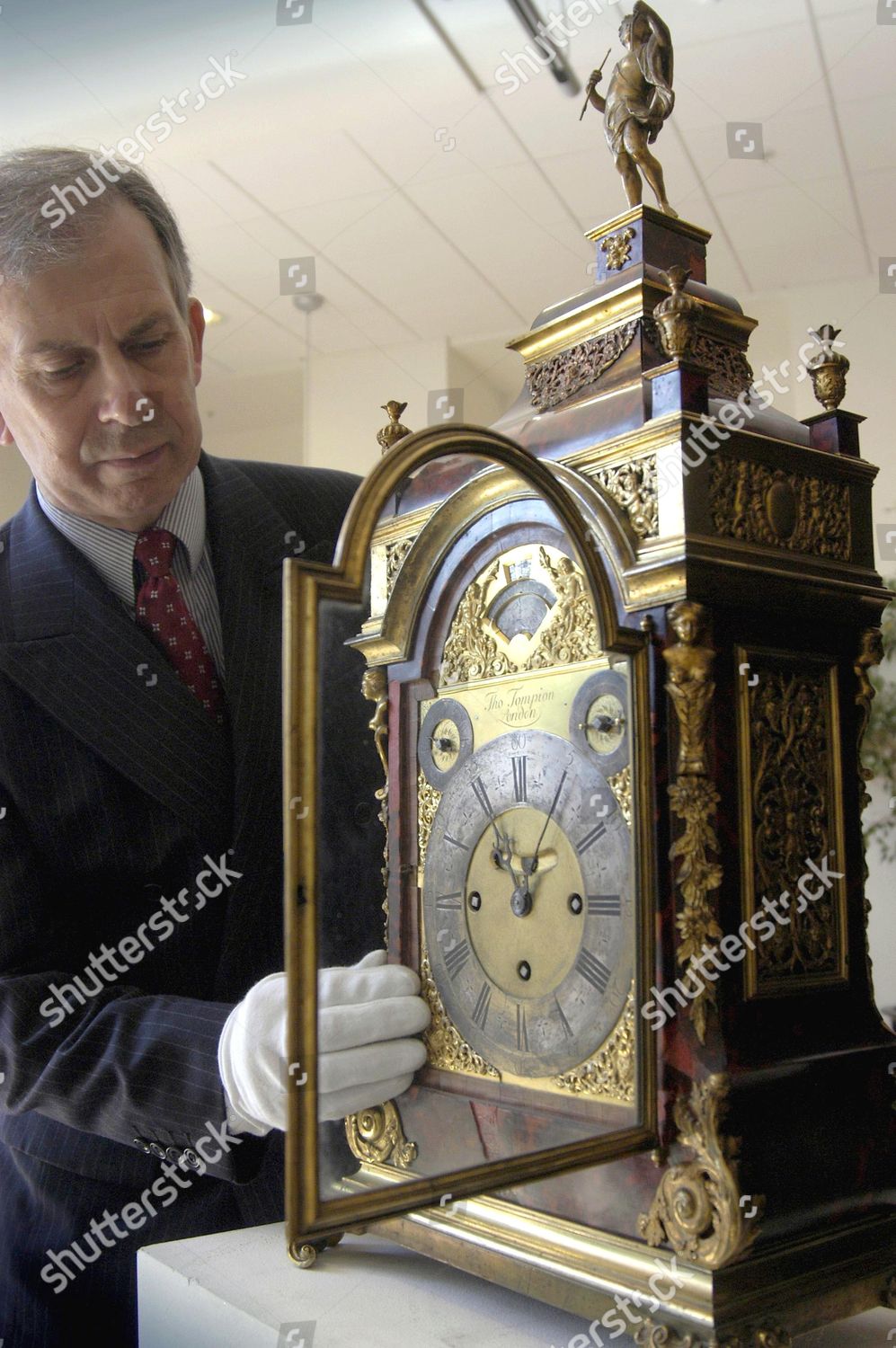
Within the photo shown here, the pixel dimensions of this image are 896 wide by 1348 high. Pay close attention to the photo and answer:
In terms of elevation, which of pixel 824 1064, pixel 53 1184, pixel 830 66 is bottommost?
pixel 53 1184

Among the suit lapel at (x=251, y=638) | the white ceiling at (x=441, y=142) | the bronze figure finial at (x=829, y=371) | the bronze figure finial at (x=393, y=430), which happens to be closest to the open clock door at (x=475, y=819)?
the bronze figure finial at (x=393, y=430)

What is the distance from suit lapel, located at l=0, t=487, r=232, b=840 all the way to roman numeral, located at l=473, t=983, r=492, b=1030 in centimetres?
52

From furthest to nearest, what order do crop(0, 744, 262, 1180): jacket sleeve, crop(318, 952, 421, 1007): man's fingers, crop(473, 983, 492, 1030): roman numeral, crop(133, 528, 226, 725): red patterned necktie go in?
crop(133, 528, 226, 725): red patterned necktie
crop(0, 744, 262, 1180): jacket sleeve
crop(473, 983, 492, 1030): roman numeral
crop(318, 952, 421, 1007): man's fingers

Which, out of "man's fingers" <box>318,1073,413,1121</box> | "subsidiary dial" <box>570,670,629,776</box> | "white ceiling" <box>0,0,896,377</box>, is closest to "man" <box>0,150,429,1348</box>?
"man's fingers" <box>318,1073,413,1121</box>

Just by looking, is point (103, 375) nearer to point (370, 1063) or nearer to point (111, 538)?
point (111, 538)

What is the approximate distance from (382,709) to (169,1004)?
0.47 metres

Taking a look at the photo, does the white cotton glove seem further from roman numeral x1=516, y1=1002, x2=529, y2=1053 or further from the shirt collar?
the shirt collar

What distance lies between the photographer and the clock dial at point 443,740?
3.54 ft

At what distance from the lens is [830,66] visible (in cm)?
361

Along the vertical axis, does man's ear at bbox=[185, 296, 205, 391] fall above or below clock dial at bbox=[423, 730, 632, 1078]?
above

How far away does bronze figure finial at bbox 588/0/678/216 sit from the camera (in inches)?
44.1

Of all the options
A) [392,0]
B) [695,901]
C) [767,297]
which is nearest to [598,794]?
[695,901]

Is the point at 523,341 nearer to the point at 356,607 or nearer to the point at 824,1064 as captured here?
the point at 356,607

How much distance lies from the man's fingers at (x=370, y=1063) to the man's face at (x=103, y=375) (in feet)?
2.43
